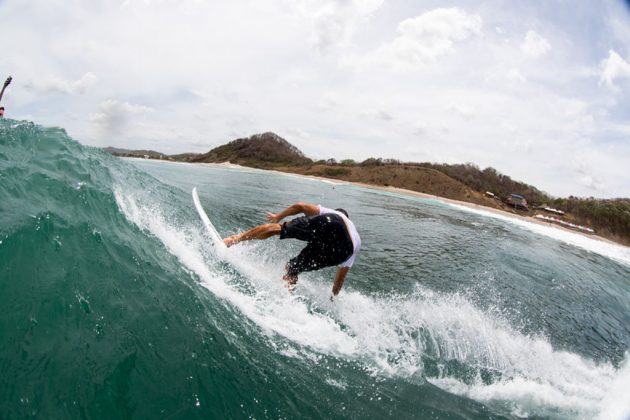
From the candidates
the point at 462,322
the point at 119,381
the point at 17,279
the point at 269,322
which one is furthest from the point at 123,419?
the point at 462,322

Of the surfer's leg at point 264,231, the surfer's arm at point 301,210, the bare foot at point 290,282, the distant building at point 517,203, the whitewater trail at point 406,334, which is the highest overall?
the distant building at point 517,203

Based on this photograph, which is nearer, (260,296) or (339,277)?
(260,296)

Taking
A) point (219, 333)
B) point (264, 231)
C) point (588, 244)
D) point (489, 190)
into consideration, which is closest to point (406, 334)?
point (264, 231)

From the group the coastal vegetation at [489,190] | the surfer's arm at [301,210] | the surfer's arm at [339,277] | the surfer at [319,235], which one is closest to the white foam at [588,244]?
the coastal vegetation at [489,190]

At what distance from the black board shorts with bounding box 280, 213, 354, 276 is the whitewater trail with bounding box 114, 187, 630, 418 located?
0.73 meters

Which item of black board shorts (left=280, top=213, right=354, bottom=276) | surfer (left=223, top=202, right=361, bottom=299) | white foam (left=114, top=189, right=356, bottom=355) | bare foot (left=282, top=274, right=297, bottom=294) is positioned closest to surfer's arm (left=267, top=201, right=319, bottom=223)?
surfer (left=223, top=202, right=361, bottom=299)

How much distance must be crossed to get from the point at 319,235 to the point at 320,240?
0.11 metres

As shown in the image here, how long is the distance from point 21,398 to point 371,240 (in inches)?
562

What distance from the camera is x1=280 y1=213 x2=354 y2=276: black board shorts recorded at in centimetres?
645

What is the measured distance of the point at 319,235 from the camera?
6.53 meters

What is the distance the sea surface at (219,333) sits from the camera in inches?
121

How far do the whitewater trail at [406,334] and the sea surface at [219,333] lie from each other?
0.13 feet

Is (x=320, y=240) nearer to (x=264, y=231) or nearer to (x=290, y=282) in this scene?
(x=290, y=282)

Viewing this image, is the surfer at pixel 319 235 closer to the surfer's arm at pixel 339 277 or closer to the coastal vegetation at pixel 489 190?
the surfer's arm at pixel 339 277
